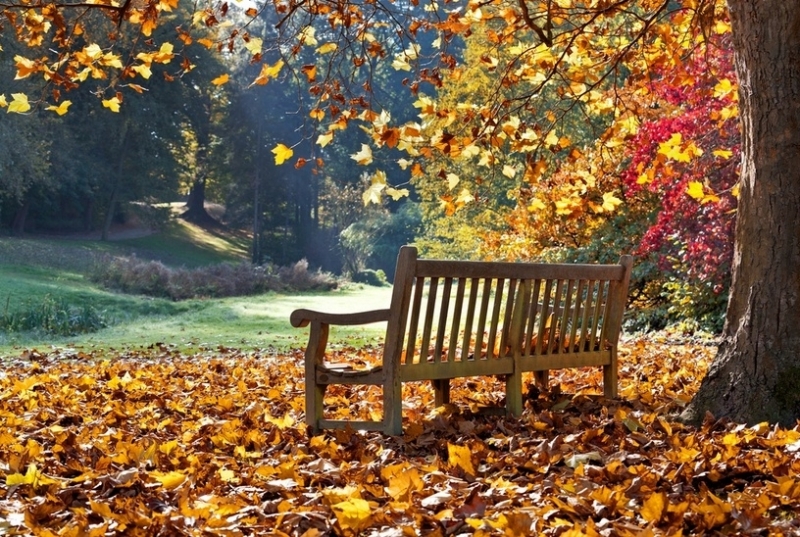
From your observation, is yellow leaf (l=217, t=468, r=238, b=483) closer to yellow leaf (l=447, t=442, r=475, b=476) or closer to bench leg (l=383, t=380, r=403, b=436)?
yellow leaf (l=447, t=442, r=475, b=476)

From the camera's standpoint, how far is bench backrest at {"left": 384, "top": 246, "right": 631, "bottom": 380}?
508 centimetres

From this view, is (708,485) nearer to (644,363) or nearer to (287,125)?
(644,363)

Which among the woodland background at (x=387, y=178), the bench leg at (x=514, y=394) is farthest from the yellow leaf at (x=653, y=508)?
the woodland background at (x=387, y=178)

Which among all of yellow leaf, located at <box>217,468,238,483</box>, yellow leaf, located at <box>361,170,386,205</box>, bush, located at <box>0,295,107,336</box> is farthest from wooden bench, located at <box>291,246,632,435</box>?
bush, located at <box>0,295,107,336</box>

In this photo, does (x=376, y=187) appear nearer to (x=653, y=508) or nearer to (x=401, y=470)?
(x=401, y=470)

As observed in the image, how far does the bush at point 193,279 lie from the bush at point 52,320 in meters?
6.37

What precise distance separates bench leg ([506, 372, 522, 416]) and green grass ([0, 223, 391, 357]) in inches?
307

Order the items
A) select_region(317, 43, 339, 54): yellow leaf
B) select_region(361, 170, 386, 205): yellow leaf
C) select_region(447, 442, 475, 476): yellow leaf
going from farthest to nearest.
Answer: select_region(317, 43, 339, 54): yellow leaf < select_region(361, 170, 386, 205): yellow leaf < select_region(447, 442, 475, 476): yellow leaf

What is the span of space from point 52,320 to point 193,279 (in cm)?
940

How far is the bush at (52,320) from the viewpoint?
50.3 feet

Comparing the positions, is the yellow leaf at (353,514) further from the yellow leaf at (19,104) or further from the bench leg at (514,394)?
the yellow leaf at (19,104)

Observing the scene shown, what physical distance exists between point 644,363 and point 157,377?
4229 millimetres

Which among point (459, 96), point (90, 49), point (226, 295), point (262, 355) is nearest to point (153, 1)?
point (90, 49)

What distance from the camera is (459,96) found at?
88.9 ft
